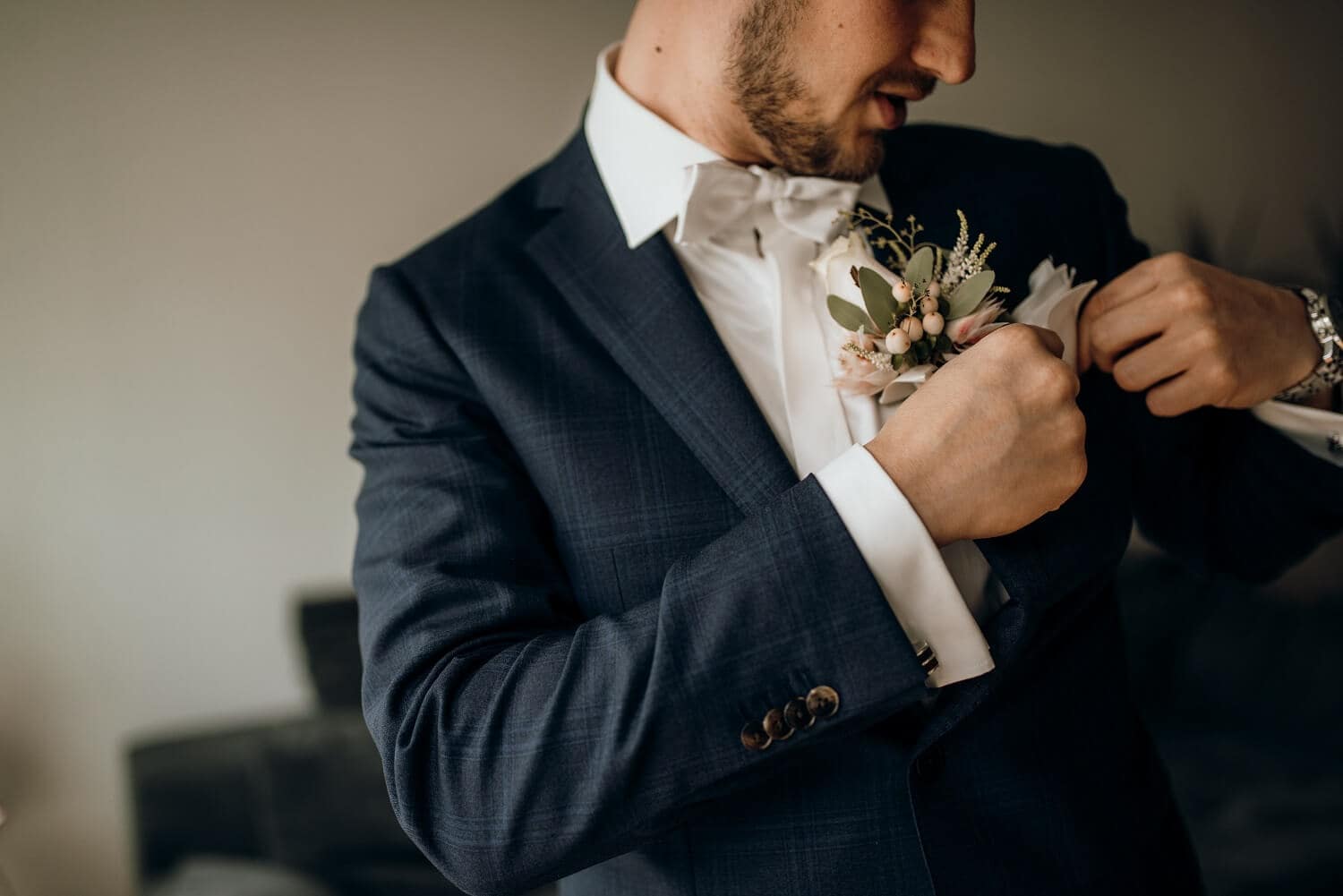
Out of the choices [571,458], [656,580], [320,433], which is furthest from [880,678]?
[320,433]

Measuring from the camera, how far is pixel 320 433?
1941mm

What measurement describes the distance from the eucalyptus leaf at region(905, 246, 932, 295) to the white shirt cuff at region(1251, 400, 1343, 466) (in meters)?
0.63

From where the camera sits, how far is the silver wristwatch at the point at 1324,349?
1.28 metres

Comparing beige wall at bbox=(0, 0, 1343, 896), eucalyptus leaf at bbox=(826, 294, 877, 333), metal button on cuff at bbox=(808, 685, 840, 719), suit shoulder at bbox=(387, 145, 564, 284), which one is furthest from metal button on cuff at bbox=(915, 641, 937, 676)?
beige wall at bbox=(0, 0, 1343, 896)

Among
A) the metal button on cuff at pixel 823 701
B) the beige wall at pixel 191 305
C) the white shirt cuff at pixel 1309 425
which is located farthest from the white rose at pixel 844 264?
the beige wall at pixel 191 305

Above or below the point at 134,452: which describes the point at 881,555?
below

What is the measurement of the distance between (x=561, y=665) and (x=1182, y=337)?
83cm

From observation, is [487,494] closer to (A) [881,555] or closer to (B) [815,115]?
(A) [881,555]

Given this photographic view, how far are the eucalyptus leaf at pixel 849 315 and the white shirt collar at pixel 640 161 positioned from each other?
288 mm

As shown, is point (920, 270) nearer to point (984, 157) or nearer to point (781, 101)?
point (781, 101)

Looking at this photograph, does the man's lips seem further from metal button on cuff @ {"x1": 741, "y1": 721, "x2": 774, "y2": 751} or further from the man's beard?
metal button on cuff @ {"x1": 741, "y1": 721, "x2": 774, "y2": 751}

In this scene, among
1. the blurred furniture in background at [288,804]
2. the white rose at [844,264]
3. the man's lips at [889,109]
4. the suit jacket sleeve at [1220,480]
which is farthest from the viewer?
the blurred furniture in background at [288,804]

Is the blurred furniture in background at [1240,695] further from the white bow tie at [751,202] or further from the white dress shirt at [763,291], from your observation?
the white bow tie at [751,202]

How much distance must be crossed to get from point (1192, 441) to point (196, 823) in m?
1.98
